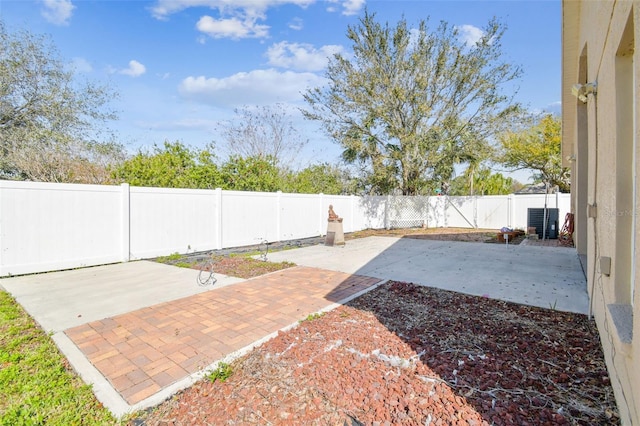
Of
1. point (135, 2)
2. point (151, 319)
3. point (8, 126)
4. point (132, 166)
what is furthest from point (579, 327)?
point (8, 126)

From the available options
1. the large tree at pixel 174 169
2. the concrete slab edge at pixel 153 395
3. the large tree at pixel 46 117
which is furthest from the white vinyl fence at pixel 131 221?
the large tree at pixel 46 117

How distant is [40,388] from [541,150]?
84.2ft

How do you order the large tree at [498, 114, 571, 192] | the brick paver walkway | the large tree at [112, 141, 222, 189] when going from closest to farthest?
the brick paver walkway → the large tree at [112, 141, 222, 189] → the large tree at [498, 114, 571, 192]

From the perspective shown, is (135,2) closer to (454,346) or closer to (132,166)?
(132,166)

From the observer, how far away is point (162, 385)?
234 cm

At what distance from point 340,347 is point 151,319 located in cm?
237

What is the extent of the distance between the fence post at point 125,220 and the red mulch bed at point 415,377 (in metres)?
5.39

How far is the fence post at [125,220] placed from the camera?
673 centimetres

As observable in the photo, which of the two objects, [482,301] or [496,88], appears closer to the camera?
[482,301]

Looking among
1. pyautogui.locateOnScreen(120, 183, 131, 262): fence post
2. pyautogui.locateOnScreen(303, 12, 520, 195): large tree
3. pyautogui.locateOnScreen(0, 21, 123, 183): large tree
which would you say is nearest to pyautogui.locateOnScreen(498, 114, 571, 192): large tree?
pyautogui.locateOnScreen(303, 12, 520, 195): large tree

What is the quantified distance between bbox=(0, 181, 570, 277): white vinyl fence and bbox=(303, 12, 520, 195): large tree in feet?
14.1

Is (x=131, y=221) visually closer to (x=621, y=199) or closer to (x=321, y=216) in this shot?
(x=321, y=216)

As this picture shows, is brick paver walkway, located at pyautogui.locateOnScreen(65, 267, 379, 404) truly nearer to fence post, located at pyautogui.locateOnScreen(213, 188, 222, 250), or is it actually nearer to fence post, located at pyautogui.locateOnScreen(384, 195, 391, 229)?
fence post, located at pyautogui.locateOnScreen(213, 188, 222, 250)

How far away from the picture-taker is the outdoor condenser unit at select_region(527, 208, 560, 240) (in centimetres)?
1070
